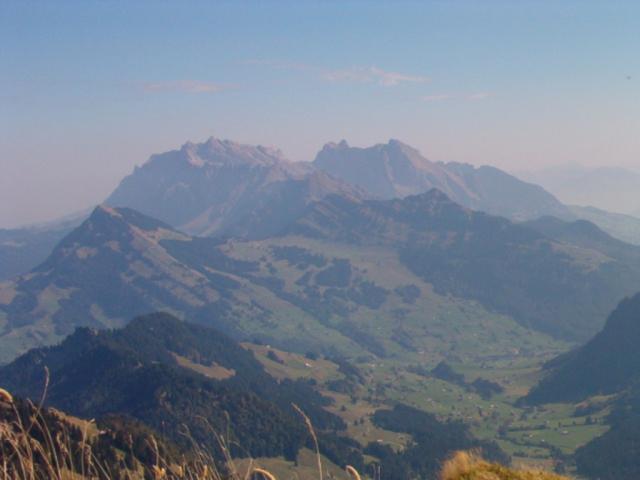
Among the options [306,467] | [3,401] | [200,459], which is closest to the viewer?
[200,459]

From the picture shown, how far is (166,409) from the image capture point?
199375 mm

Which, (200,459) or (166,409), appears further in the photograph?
(166,409)

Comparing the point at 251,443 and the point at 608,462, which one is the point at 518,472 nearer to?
the point at 251,443

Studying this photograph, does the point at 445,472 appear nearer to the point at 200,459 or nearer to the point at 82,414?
the point at 200,459

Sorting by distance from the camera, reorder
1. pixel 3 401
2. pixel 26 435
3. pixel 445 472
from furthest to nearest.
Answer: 1. pixel 445 472
2. pixel 3 401
3. pixel 26 435

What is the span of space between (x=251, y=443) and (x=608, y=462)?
99.6 metres

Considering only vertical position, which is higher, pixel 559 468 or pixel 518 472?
pixel 518 472

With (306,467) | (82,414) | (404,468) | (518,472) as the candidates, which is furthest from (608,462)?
(518,472)

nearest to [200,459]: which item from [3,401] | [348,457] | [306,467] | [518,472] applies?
[3,401]

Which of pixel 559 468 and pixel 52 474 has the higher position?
pixel 52 474

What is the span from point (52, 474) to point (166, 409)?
19853cm

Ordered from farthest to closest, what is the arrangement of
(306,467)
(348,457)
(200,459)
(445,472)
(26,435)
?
(348,457)
(306,467)
(445,472)
(200,459)
(26,435)

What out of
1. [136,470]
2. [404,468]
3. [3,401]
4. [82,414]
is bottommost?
[404,468]

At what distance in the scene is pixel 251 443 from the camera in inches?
7633
